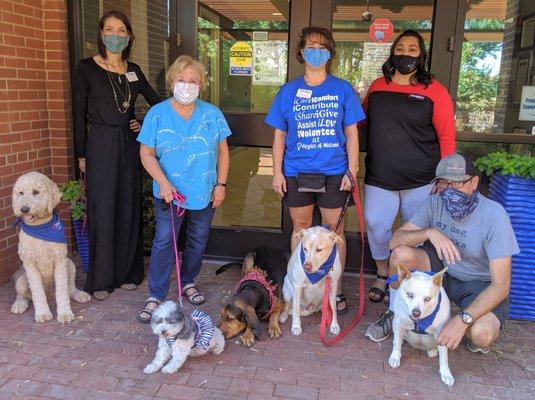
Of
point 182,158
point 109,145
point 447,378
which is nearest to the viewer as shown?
point 447,378

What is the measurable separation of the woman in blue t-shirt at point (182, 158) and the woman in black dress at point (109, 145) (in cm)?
51

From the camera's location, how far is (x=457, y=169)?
3.12 meters

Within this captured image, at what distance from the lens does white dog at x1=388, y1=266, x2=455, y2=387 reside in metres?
2.95

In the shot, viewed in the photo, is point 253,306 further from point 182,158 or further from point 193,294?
point 182,158

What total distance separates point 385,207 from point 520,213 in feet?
3.23

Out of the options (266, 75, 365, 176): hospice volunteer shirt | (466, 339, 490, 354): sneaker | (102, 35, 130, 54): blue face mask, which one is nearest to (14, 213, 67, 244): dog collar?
(102, 35, 130, 54): blue face mask

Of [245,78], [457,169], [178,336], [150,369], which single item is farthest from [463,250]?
[245,78]

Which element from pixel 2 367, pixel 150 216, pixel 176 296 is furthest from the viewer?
pixel 150 216

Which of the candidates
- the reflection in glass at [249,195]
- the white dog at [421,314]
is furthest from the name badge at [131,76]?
the white dog at [421,314]

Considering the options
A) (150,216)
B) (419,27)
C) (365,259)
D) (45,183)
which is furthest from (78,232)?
(419,27)

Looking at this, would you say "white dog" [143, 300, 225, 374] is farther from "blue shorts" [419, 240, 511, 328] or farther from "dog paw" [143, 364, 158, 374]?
"blue shorts" [419, 240, 511, 328]

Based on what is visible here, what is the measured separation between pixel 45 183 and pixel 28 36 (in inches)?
64.5

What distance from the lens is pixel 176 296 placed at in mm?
4293

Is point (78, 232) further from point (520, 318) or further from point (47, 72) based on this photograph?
point (520, 318)
